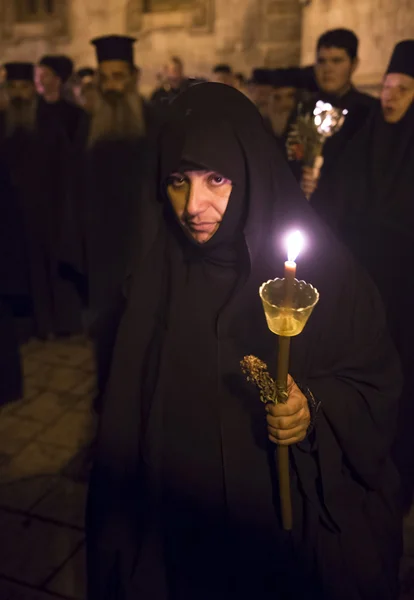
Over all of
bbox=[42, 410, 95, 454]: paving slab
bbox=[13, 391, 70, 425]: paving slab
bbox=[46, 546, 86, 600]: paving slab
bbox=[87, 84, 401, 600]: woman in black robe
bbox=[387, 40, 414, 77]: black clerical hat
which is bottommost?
bbox=[13, 391, 70, 425]: paving slab

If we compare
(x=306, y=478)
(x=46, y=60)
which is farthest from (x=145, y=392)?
(x=46, y=60)

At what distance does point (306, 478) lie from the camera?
175 cm

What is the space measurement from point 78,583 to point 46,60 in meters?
7.96

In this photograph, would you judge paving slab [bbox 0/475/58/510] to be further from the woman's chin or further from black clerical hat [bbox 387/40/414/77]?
black clerical hat [bbox 387/40/414/77]

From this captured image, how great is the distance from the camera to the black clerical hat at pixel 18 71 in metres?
7.20

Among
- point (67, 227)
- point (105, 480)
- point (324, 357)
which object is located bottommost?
point (67, 227)

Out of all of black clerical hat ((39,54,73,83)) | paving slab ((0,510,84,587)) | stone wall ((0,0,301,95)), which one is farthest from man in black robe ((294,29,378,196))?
stone wall ((0,0,301,95))

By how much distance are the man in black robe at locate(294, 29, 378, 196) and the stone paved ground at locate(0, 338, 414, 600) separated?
283 centimetres

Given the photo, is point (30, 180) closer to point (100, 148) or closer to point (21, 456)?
point (100, 148)

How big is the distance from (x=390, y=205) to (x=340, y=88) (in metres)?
1.71

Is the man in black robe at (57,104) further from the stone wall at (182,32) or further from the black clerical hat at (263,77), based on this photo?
the stone wall at (182,32)

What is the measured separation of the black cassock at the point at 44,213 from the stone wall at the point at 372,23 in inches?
193

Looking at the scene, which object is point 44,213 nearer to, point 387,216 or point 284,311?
point 387,216

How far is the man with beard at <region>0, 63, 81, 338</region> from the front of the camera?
6445 mm
